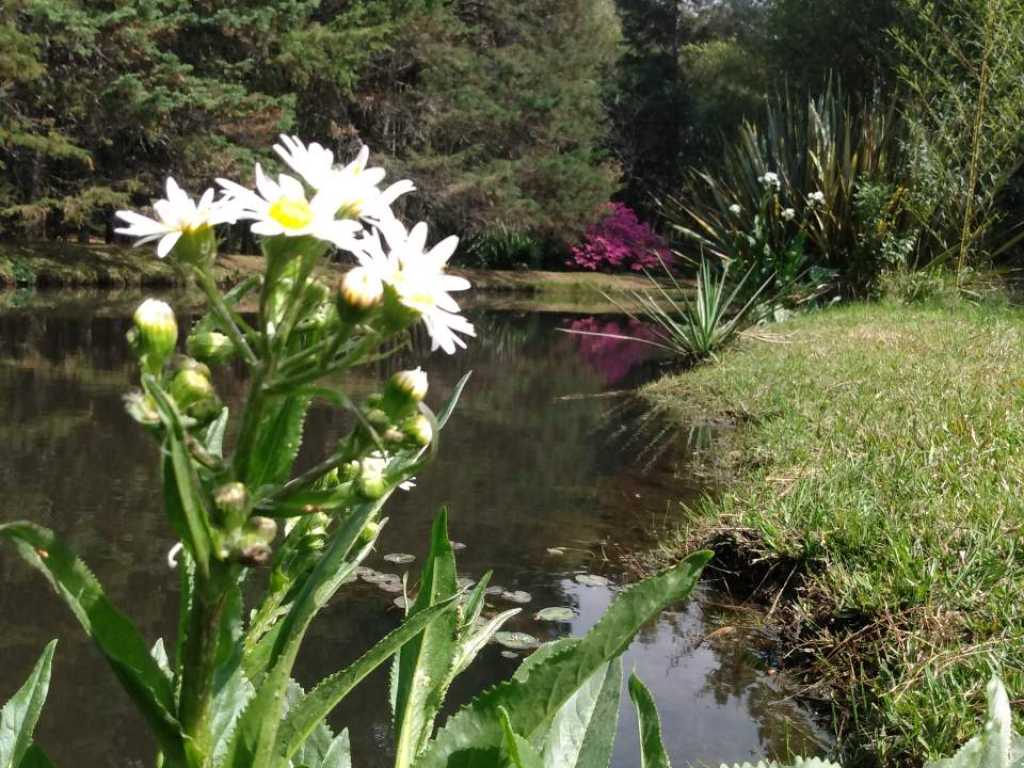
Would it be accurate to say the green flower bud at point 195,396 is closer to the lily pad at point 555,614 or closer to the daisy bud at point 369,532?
the daisy bud at point 369,532

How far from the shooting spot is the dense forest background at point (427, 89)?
47.4 feet

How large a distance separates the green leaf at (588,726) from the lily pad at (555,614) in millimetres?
1616

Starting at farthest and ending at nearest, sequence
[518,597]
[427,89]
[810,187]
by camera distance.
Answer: [427,89] < [810,187] < [518,597]

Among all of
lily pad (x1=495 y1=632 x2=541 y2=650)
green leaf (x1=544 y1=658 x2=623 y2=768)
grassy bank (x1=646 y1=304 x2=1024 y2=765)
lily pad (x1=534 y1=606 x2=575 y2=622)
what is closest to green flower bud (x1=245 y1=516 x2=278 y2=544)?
green leaf (x1=544 y1=658 x2=623 y2=768)

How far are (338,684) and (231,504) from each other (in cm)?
20

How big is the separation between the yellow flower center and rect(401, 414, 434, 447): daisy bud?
184 mm

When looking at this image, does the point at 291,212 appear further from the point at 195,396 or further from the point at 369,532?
the point at 369,532

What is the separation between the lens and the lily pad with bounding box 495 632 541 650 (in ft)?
8.29

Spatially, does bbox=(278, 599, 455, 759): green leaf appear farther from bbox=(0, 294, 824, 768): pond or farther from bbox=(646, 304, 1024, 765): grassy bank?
bbox=(646, 304, 1024, 765): grassy bank

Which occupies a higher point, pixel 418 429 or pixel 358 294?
pixel 358 294

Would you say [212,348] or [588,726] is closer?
[212,348]

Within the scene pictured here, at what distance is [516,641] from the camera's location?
254 cm

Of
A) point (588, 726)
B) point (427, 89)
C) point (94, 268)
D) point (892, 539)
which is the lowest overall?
point (94, 268)

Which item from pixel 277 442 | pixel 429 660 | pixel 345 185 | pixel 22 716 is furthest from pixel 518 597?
pixel 345 185
